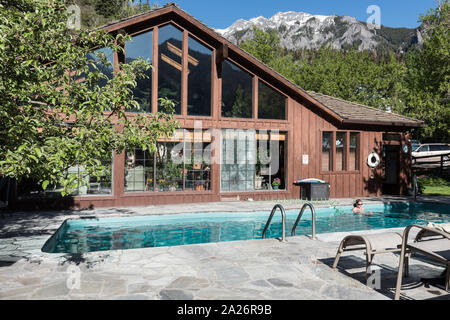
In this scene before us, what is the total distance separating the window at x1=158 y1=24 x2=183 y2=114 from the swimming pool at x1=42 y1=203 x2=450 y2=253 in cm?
464

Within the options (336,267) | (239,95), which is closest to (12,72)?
(336,267)

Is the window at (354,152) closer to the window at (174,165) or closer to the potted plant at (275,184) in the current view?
the potted plant at (275,184)

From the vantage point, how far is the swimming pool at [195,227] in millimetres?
8805

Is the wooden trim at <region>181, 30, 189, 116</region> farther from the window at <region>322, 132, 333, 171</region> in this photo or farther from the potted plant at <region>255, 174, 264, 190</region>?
the window at <region>322, 132, 333, 171</region>

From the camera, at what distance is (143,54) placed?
12773 millimetres

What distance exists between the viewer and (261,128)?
571 inches

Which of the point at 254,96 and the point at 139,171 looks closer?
the point at 139,171

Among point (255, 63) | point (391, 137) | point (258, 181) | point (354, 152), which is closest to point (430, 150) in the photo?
point (391, 137)

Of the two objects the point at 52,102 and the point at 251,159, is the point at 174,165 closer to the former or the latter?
the point at 251,159

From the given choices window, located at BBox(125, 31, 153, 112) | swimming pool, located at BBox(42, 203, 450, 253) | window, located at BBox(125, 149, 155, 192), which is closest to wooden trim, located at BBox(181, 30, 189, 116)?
window, located at BBox(125, 31, 153, 112)

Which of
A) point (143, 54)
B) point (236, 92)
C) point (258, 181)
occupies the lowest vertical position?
point (258, 181)

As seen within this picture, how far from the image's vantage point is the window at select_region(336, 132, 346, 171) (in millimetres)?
16109

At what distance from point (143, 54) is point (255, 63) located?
14.7 ft

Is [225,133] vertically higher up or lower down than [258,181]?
higher up
